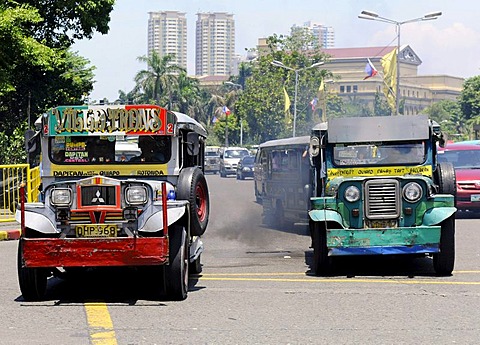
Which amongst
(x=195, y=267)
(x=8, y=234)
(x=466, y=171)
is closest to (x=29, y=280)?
(x=195, y=267)

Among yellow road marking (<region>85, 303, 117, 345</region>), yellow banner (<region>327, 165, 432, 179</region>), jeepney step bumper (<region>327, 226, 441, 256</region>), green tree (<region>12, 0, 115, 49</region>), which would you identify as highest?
green tree (<region>12, 0, 115, 49</region>)

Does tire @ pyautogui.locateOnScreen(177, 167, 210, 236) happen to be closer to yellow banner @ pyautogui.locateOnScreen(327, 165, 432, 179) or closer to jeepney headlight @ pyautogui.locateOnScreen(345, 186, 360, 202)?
jeepney headlight @ pyautogui.locateOnScreen(345, 186, 360, 202)

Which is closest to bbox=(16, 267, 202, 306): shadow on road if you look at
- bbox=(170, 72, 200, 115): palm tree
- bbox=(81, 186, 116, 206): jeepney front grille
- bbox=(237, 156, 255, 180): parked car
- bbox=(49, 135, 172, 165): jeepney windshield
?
bbox=(81, 186, 116, 206): jeepney front grille

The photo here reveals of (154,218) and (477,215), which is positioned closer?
(154,218)

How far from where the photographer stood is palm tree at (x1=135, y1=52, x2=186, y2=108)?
9162cm

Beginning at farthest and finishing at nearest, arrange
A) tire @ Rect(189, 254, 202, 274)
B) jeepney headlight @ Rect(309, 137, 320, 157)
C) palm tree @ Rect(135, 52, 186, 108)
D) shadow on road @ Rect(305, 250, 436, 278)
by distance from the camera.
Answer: palm tree @ Rect(135, 52, 186, 108) < jeepney headlight @ Rect(309, 137, 320, 157) < shadow on road @ Rect(305, 250, 436, 278) < tire @ Rect(189, 254, 202, 274)

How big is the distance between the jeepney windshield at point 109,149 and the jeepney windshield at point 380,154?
307 centimetres

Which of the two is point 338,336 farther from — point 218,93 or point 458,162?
point 218,93

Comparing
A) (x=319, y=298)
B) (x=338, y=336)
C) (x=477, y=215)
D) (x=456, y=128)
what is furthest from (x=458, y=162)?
(x=456, y=128)

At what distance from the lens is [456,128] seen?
360ft

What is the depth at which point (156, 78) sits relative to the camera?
302 feet

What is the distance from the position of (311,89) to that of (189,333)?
6519 centimetres

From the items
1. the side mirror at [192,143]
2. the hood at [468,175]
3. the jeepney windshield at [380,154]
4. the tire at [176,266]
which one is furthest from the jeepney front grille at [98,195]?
the hood at [468,175]

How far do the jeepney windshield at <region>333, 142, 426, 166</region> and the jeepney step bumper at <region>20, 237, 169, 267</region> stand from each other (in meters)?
4.06
